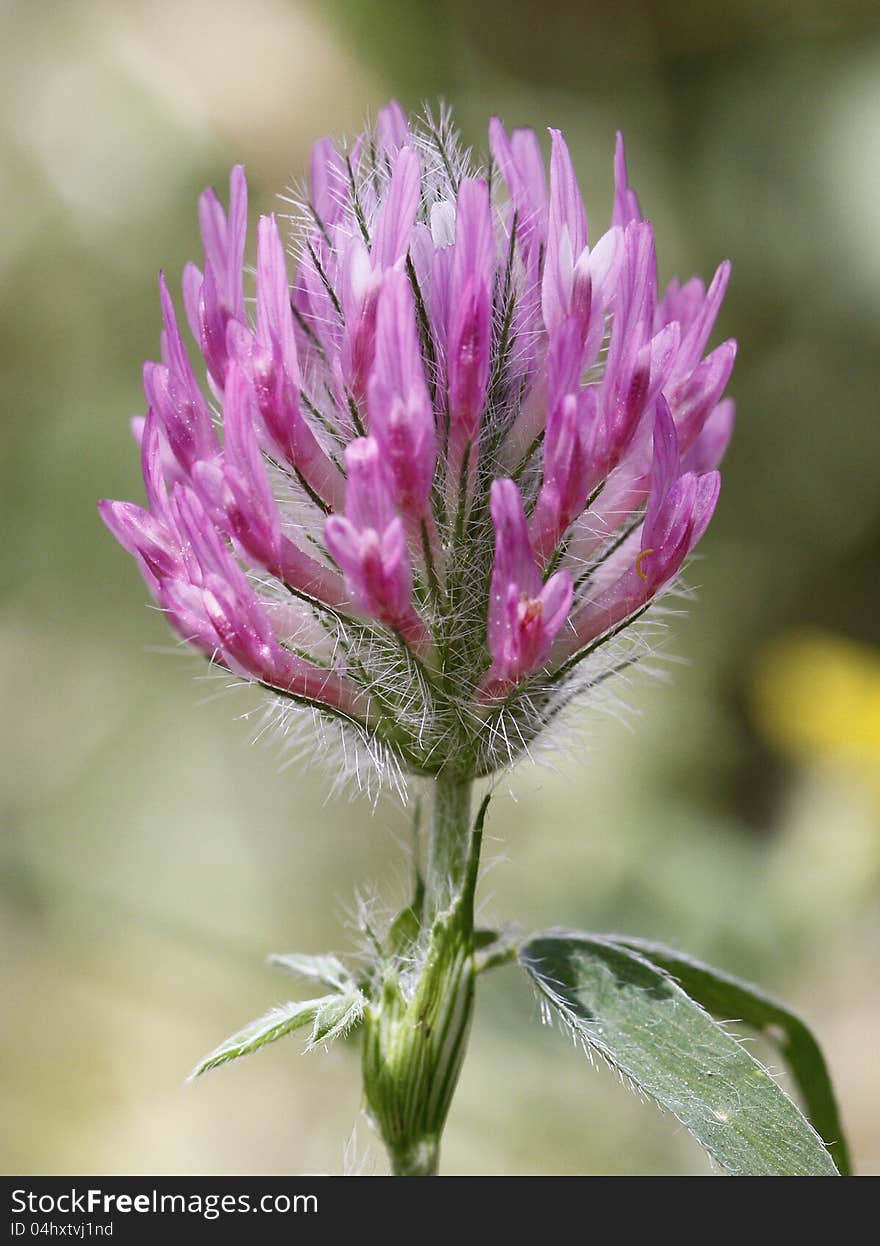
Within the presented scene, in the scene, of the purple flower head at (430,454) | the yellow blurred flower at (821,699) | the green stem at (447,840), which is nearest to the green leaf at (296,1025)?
the green stem at (447,840)

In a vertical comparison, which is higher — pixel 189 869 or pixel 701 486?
pixel 701 486

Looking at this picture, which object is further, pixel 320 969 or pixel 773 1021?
pixel 773 1021

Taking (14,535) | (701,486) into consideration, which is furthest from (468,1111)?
(14,535)

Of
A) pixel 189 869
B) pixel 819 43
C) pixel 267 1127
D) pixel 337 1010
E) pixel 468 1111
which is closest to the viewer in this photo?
pixel 337 1010

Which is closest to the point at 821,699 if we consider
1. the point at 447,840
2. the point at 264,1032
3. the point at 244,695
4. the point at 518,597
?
the point at 244,695

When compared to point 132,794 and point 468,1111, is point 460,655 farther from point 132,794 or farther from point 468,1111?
point 132,794

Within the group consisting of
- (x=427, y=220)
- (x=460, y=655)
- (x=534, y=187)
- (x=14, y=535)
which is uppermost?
(x=534, y=187)

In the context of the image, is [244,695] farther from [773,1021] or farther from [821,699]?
[773,1021]
